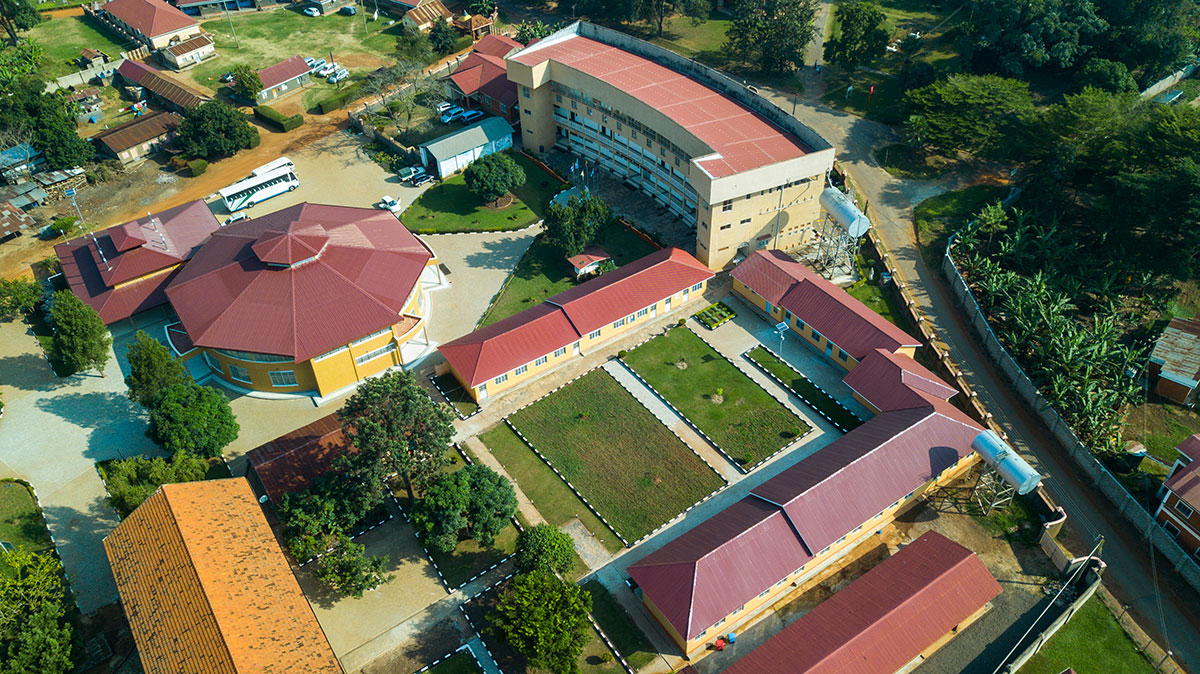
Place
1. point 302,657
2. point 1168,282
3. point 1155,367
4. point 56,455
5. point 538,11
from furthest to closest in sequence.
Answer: point 538,11 → point 1168,282 → point 1155,367 → point 56,455 → point 302,657

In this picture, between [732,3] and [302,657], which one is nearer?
[302,657]

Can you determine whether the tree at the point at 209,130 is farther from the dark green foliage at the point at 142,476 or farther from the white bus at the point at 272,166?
the dark green foliage at the point at 142,476

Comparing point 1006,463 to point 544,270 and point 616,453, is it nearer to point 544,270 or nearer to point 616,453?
point 616,453

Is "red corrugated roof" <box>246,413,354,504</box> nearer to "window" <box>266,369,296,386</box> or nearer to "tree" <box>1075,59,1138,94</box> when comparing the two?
"window" <box>266,369,296,386</box>

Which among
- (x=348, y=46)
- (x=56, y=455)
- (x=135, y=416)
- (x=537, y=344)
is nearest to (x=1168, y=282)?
(x=537, y=344)

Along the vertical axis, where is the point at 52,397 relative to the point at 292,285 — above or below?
below

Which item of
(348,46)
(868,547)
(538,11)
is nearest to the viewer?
(868,547)

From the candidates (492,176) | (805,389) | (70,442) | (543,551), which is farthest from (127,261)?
(805,389)

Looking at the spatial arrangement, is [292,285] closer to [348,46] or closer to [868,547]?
[868,547]
